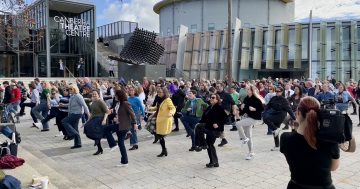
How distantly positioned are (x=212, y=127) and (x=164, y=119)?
63.9 inches

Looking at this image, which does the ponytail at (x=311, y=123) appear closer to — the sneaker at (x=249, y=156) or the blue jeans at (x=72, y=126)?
the sneaker at (x=249, y=156)

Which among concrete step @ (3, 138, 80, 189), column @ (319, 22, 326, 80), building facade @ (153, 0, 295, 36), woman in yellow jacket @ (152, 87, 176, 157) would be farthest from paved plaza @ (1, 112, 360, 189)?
building facade @ (153, 0, 295, 36)

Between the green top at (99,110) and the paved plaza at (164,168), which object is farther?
the green top at (99,110)

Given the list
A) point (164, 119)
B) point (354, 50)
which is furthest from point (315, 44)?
point (164, 119)

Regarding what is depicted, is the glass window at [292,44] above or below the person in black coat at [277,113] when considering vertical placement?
above

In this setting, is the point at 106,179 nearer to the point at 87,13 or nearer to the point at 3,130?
the point at 3,130

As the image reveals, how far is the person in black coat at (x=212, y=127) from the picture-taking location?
7.55 meters

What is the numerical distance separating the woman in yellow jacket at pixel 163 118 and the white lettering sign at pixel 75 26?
3318 cm

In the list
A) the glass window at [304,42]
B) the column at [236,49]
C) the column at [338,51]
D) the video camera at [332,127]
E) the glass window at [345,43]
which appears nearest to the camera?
the video camera at [332,127]

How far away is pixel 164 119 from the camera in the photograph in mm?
8781

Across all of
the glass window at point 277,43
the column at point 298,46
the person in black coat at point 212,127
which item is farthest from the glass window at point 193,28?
the person in black coat at point 212,127

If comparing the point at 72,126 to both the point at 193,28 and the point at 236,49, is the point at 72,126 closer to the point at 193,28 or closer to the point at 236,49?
the point at 236,49

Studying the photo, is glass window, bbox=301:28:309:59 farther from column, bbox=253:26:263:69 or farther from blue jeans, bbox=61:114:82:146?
blue jeans, bbox=61:114:82:146

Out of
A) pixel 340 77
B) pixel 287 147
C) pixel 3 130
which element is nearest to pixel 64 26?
pixel 340 77
